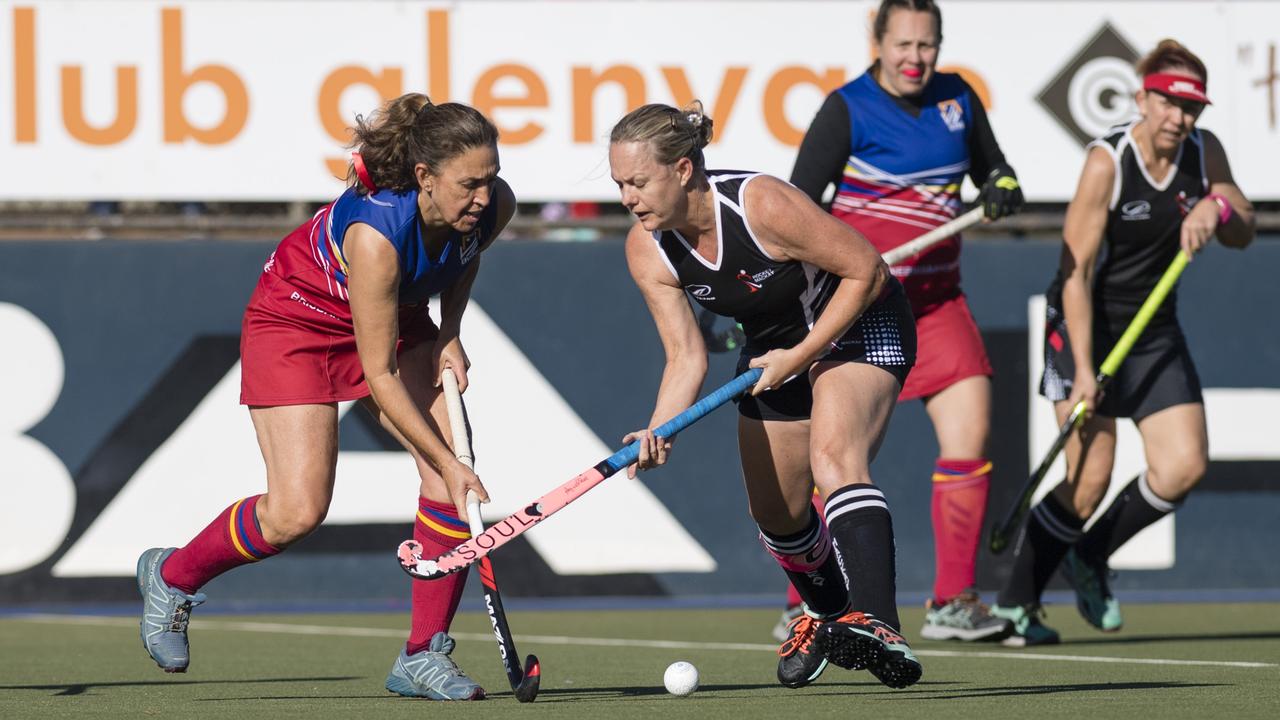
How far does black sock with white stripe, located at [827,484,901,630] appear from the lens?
4492 millimetres

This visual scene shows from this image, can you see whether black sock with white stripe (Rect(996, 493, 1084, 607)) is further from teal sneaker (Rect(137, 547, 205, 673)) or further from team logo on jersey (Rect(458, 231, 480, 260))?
teal sneaker (Rect(137, 547, 205, 673))

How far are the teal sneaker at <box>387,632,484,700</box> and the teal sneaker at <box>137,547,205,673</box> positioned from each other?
551 millimetres

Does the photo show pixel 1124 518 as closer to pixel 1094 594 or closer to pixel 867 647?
pixel 1094 594

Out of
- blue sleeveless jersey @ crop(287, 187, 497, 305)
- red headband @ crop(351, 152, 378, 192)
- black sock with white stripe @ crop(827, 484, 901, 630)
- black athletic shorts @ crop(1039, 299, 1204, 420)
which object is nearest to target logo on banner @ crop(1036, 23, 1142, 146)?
black athletic shorts @ crop(1039, 299, 1204, 420)

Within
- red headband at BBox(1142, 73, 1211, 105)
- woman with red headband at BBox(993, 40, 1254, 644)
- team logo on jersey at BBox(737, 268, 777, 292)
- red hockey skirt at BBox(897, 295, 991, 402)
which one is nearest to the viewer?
team logo on jersey at BBox(737, 268, 777, 292)

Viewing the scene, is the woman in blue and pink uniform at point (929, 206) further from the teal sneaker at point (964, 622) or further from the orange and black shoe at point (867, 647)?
the orange and black shoe at point (867, 647)

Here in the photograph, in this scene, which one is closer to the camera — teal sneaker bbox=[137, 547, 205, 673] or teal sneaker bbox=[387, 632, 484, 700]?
teal sneaker bbox=[387, 632, 484, 700]

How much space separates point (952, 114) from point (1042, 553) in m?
1.51

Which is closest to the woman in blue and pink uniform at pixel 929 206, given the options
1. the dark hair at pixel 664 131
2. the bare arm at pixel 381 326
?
the dark hair at pixel 664 131

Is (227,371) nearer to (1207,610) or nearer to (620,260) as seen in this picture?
(620,260)

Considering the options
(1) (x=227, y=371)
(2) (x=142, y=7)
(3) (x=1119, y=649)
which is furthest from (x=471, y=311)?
(3) (x=1119, y=649)

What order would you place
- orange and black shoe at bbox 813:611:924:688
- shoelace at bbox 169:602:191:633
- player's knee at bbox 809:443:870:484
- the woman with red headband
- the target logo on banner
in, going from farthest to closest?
the target logo on banner < the woman with red headband < shoelace at bbox 169:602:191:633 < player's knee at bbox 809:443:870:484 < orange and black shoe at bbox 813:611:924:688

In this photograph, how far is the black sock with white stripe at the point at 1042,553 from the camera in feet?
21.6

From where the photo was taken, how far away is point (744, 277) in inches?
187
